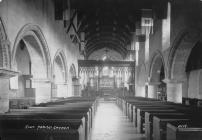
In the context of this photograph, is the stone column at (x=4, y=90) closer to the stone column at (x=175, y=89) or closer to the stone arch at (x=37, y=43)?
the stone arch at (x=37, y=43)

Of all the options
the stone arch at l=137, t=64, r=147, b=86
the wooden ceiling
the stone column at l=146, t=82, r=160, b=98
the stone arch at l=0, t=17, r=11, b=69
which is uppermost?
the wooden ceiling

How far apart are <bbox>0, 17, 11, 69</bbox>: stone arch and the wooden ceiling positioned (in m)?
7.80

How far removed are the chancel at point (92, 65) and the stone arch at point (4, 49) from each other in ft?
0.08

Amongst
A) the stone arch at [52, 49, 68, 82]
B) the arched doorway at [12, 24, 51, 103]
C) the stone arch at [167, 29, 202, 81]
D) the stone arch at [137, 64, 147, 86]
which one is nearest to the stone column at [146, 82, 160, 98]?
the stone arch at [137, 64, 147, 86]

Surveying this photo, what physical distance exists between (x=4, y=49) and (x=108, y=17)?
52.5 ft

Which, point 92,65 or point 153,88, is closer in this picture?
point 153,88

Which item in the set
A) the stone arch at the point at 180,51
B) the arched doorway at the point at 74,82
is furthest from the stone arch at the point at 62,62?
the stone arch at the point at 180,51

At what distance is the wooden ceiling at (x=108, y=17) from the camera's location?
1546 centimetres

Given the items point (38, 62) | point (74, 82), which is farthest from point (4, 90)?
point (74, 82)

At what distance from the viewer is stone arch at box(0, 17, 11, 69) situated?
6.94 m

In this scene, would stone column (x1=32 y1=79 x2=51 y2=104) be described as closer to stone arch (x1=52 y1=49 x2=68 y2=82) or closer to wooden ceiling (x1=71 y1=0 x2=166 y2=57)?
stone arch (x1=52 y1=49 x2=68 y2=82)

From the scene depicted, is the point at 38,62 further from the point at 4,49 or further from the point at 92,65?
the point at 92,65

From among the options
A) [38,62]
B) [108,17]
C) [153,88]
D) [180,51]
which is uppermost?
[108,17]

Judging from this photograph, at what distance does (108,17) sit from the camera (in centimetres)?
2227
